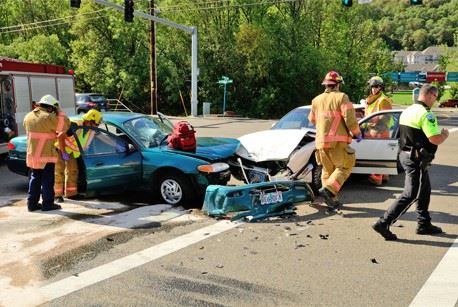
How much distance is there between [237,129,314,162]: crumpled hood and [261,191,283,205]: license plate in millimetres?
921

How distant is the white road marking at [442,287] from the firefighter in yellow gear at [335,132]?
6.40ft

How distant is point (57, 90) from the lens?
1459 cm

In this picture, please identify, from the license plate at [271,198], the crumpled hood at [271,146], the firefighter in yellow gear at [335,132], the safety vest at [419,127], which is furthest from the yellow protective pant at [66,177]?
the safety vest at [419,127]

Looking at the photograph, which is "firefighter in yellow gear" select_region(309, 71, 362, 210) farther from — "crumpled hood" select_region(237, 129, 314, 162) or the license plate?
"crumpled hood" select_region(237, 129, 314, 162)

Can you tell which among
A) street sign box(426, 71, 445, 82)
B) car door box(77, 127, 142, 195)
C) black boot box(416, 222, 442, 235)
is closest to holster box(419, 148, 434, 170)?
black boot box(416, 222, 442, 235)

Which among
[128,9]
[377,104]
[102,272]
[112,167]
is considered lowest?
[102,272]

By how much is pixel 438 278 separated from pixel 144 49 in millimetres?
39884

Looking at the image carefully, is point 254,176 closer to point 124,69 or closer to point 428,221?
point 428,221

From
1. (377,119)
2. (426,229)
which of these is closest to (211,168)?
(426,229)

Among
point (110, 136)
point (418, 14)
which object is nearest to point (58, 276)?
point (110, 136)

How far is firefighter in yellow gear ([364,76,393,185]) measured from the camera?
8.80 m

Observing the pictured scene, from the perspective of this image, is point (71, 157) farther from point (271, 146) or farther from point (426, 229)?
point (426, 229)

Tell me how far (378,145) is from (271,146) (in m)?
1.95

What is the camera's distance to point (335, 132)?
6.91m
